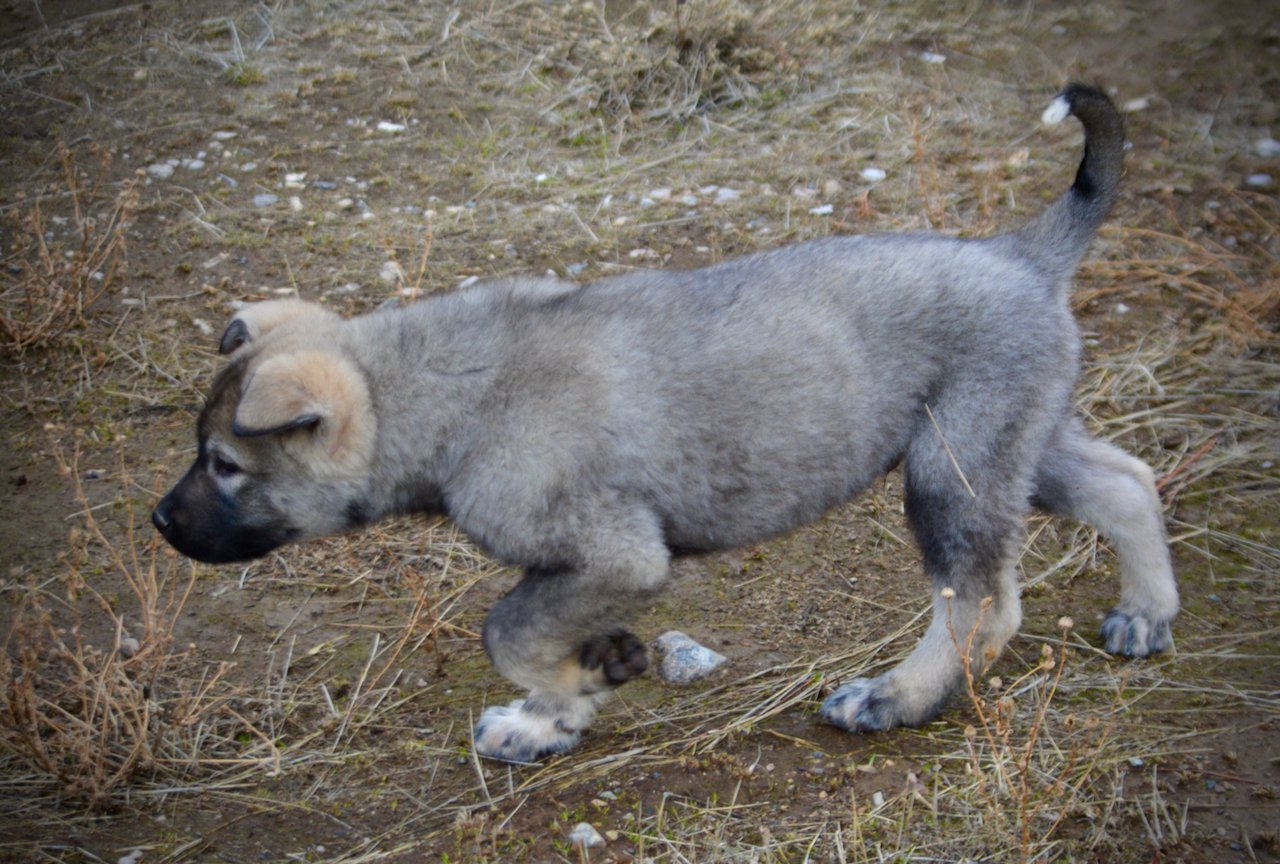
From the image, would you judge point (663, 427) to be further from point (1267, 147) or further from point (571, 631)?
point (1267, 147)

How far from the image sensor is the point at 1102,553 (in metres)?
4.98

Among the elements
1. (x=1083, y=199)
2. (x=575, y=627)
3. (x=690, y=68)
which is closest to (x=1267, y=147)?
(x=690, y=68)

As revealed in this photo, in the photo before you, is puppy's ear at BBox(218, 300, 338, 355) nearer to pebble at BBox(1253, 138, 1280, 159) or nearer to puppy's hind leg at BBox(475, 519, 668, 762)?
puppy's hind leg at BBox(475, 519, 668, 762)

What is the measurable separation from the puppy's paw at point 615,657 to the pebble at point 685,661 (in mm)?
551

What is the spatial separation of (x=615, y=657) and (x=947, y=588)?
41.9 inches

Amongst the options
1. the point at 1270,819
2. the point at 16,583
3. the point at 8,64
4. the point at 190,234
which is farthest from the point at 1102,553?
the point at 8,64

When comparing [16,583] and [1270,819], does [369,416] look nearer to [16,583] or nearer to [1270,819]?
[16,583]

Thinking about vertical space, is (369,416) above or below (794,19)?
above

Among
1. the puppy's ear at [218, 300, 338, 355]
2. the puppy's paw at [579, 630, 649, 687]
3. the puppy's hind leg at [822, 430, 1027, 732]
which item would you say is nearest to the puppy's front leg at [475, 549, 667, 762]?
the puppy's paw at [579, 630, 649, 687]

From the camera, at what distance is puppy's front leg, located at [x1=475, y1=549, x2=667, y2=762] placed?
373 cm

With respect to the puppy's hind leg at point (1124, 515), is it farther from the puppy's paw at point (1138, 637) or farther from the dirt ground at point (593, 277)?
the dirt ground at point (593, 277)

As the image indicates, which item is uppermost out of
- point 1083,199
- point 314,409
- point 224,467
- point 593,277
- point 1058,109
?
point 1058,109

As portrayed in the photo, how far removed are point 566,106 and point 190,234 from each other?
2622 mm

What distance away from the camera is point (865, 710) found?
4113 millimetres
